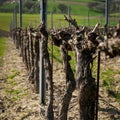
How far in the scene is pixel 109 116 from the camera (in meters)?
9.26

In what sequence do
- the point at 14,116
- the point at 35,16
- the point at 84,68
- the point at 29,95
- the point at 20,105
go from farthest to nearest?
the point at 35,16 → the point at 29,95 → the point at 20,105 → the point at 14,116 → the point at 84,68

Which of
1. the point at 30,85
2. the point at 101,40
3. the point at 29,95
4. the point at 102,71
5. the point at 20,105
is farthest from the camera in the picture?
the point at 102,71

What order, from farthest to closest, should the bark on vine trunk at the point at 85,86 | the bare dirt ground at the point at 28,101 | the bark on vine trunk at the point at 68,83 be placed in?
the bare dirt ground at the point at 28,101 < the bark on vine trunk at the point at 68,83 < the bark on vine trunk at the point at 85,86

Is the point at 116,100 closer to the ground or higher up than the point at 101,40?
closer to the ground

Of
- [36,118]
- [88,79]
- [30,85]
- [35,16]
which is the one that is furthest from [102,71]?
[35,16]

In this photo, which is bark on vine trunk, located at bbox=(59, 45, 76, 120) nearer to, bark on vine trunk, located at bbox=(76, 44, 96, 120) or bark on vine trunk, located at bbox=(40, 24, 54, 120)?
bark on vine trunk, located at bbox=(40, 24, 54, 120)

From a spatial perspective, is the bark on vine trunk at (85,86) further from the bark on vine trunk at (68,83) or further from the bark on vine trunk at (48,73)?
the bark on vine trunk at (48,73)

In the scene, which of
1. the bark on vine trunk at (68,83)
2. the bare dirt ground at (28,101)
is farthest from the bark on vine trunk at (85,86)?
the bark on vine trunk at (68,83)

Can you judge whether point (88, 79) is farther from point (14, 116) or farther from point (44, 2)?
point (44, 2)

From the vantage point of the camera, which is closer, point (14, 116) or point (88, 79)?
point (88, 79)

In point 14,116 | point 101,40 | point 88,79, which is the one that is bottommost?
point 14,116

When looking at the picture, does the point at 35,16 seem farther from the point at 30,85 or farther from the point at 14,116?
the point at 14,116

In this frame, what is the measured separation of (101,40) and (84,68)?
2.90 feet

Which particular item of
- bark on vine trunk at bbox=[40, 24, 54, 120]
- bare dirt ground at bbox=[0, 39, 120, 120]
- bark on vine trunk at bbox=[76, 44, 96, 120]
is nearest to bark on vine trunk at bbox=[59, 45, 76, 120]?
bare dirt ground at bbox=[0, 39, 120, 120]
